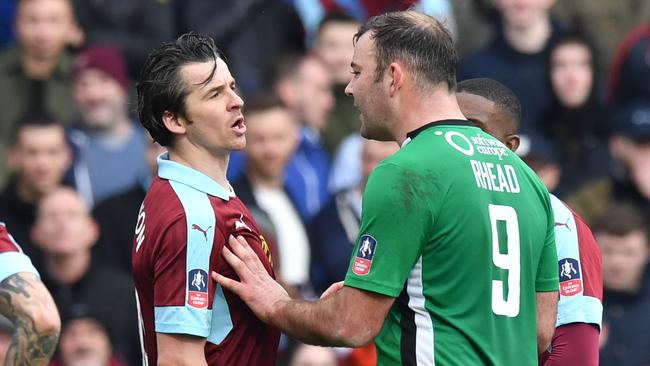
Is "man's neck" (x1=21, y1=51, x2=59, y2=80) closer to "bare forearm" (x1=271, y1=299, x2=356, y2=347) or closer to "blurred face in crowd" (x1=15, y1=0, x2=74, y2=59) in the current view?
"blurred face in crowd" (x1=15, y1=0, x2=74, y2=59)

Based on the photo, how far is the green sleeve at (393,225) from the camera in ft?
17.1

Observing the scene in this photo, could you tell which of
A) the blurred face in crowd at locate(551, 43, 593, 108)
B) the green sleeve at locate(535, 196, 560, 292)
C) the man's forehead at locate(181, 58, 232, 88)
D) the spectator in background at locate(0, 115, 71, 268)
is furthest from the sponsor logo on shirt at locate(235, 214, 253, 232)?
the blurred face in crowd at locate(551, 43, 593, 108)

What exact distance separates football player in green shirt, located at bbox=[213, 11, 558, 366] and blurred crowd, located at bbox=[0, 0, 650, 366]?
12.5 ft

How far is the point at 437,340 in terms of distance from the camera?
530 cm

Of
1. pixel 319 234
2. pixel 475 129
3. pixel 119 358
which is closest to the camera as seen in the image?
pixel 475 129

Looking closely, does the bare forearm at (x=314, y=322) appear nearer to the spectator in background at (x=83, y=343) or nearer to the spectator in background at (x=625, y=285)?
the spectator in background at (x=83, y=343)

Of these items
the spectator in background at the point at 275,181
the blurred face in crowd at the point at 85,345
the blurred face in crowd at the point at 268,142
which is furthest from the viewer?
the blurred face in crowd at the point at 268,142

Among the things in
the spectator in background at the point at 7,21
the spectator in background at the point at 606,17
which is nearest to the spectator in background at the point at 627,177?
the spectator in background at the point at 606,17

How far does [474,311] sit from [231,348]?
946 millimetres

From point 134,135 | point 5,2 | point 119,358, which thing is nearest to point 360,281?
point 119,358

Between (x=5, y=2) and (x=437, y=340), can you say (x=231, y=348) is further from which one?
(x=5, y=2)

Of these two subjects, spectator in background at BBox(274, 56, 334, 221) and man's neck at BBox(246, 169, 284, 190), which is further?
spectator in background at BBox(274, 56, 334, 221)

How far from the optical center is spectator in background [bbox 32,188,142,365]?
30.9ft

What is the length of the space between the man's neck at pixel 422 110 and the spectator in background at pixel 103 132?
184 inches
